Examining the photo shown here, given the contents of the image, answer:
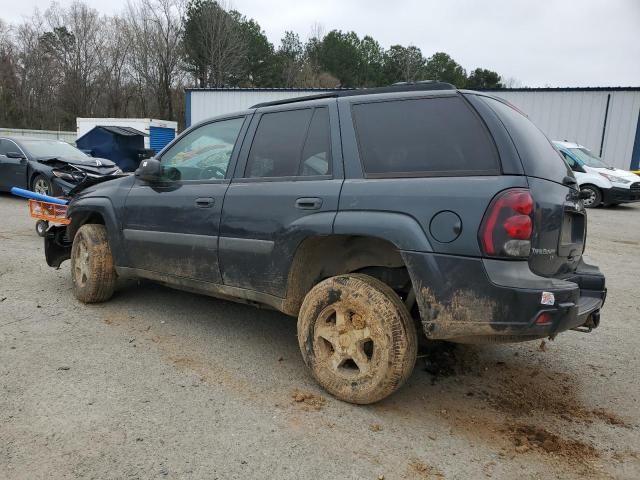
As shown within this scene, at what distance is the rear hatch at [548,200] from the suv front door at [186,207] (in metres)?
2.04

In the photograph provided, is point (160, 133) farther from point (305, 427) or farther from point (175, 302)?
point (305, 427)

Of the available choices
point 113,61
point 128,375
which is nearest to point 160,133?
point 128,375

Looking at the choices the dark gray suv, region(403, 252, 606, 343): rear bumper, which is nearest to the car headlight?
the dark gray suv

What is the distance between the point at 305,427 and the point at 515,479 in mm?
1133

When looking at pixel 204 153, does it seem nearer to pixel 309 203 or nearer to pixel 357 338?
pixel 309 203

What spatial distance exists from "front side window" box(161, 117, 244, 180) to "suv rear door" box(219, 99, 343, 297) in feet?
0.67

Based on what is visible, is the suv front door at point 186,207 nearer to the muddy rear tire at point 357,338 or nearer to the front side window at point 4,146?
the muddy rear tire at point 357,338

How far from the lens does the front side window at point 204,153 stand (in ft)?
13.1

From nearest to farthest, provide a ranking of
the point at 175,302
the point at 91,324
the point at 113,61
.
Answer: the point at 91,324 → the point at 175,302 → the point at 113,61

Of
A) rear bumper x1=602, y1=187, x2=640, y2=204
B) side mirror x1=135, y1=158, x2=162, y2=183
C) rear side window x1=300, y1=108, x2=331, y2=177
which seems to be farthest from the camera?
rear bumper x1=602, y1=187, x2=640, y2=204

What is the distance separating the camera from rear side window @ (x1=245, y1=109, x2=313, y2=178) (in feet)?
11.7

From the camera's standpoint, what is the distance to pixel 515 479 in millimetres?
2488

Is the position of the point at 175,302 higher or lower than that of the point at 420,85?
lower

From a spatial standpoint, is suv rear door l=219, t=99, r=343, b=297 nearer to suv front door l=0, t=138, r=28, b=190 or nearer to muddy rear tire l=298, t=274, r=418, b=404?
muddy rear tire l=298, t=274, r=418, b=404
